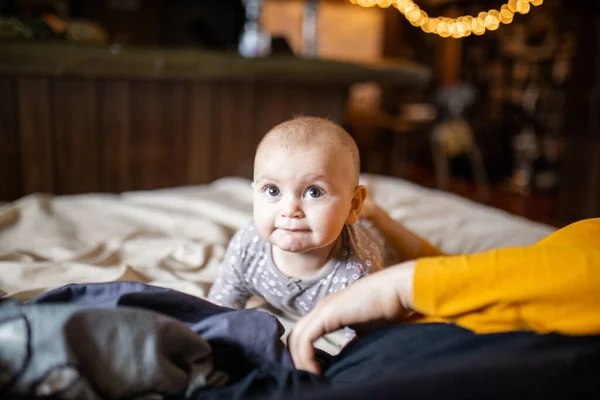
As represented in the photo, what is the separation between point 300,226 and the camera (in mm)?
849

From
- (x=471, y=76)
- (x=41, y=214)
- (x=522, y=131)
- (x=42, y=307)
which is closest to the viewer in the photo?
(x=42, y=307)

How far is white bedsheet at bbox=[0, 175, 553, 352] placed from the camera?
1114 millimetres

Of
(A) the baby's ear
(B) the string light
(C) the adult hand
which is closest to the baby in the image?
(A) the baby's ear

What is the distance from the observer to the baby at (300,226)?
2.78ft

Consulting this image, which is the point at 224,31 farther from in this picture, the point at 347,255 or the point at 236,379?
the point at 236,379

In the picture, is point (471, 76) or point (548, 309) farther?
point (471, 76)

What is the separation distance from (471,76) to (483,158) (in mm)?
1125

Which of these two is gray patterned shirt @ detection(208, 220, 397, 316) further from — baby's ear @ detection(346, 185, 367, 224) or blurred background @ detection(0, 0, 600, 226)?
blurred background @ detection(0, 0, 600, 226)

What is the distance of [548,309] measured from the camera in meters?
0.68

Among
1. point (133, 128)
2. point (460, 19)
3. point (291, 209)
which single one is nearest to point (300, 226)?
point (291, 209)

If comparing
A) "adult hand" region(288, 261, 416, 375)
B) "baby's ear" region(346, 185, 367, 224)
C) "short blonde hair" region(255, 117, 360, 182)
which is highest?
"short blonde hair" region(255, 117, 360, 182)

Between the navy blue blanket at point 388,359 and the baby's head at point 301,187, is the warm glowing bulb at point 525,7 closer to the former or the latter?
the baby's head at point 301,187

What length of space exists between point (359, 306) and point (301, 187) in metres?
0.21

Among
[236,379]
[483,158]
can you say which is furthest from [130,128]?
[483,158]
